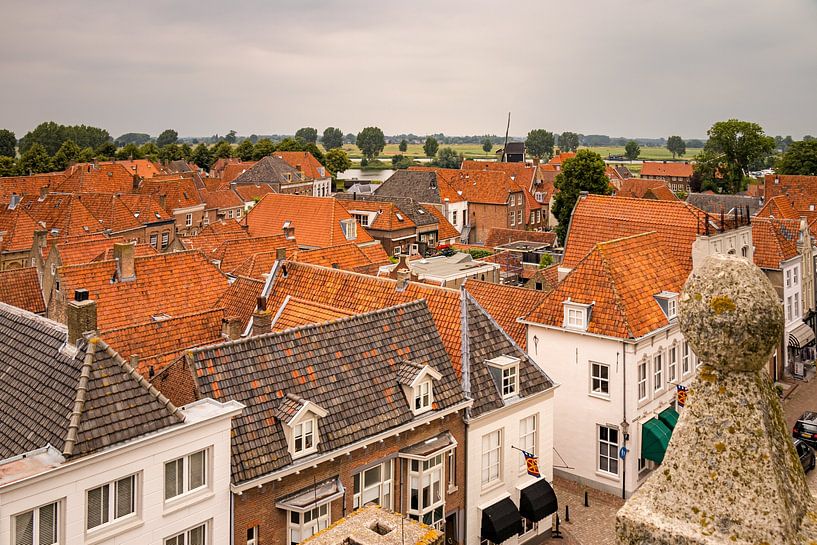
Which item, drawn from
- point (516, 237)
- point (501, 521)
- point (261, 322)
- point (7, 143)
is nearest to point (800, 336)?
point (501, 521)

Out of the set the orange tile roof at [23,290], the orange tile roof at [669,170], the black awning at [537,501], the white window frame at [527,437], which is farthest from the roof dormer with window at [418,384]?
the orange tile roof at [669,170]

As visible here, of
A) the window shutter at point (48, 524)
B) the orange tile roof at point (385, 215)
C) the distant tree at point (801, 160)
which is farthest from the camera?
the distant tree at point (801, 160)

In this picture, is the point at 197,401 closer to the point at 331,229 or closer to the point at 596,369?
the point at 596,369

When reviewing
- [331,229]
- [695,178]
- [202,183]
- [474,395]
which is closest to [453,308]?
[474,395]

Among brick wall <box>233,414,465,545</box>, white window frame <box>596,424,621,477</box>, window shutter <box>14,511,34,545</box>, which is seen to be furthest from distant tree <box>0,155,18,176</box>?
window shutter <box>14,511,34,545</box>

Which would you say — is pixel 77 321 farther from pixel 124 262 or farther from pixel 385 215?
pixel 385 215

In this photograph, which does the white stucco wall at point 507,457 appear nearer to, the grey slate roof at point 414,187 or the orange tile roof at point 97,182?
the grey slate roof at point 414,187
